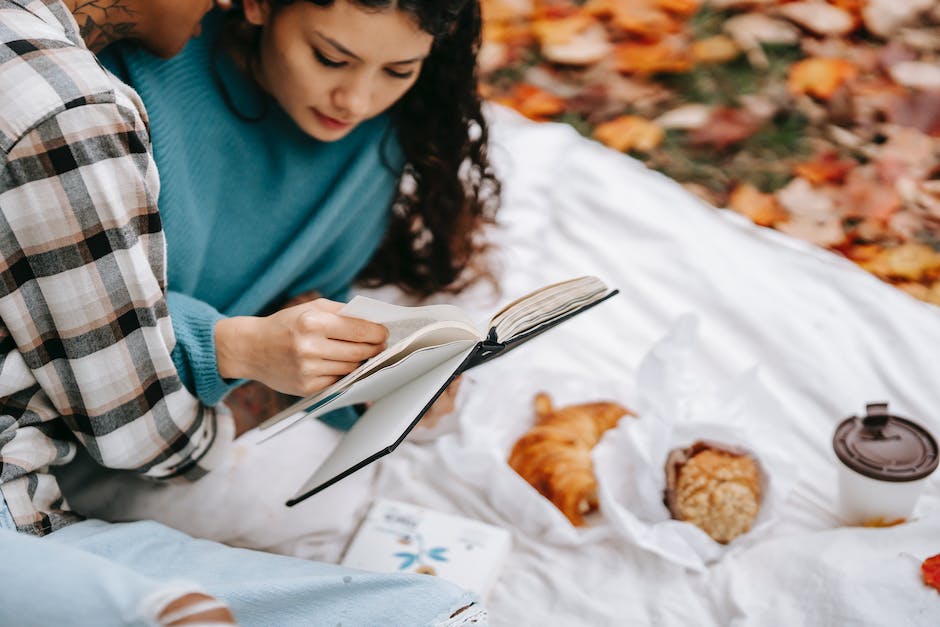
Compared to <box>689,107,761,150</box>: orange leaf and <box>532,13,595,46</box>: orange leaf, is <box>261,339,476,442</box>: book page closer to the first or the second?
<box>689,107,761,150</box>: orange leaf

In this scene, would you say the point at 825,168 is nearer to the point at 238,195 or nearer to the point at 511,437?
the point at 511,437

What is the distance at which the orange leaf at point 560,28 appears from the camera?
1974 mm

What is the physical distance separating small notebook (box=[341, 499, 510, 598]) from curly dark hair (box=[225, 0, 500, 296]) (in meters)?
0.43

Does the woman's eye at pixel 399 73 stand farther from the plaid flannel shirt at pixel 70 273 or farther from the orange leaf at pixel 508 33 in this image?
the orange leaf at pixel 508 33

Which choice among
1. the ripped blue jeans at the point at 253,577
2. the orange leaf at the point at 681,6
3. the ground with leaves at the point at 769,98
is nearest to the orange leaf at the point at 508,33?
the ground with leaves at the point at 769,98

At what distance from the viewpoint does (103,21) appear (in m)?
0.86

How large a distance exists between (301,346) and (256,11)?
16.0 inches

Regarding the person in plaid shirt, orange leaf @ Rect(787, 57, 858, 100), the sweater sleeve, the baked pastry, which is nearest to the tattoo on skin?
the person in plaid shirt

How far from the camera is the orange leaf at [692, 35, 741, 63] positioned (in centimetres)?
189

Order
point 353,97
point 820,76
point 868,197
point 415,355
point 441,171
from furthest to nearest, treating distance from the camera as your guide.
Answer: point 820,76
point 868,197
point 441,171
point 353,97
point 415,355

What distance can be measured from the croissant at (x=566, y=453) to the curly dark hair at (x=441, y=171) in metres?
0.31

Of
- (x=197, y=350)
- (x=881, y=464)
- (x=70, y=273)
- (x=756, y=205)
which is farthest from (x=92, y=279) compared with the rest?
(x=756, y=205)

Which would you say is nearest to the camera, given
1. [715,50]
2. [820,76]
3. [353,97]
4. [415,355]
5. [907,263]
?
[415,355]

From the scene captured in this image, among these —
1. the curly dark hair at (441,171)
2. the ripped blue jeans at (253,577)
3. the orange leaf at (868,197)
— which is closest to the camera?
the ripped blue jeans at (253,577)
